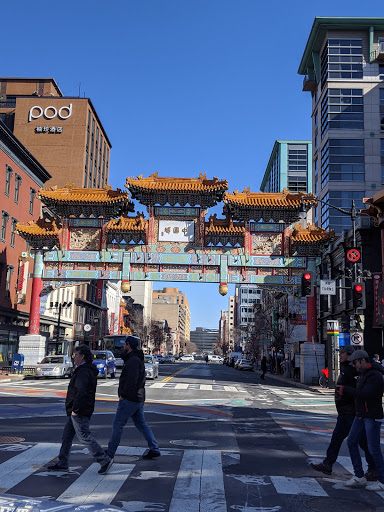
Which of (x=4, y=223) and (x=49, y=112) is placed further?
(x=49, y=112)

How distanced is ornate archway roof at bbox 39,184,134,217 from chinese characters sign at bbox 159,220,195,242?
3.20m

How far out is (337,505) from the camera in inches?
243

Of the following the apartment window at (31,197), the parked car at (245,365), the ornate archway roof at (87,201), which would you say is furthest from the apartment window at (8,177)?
the parked car at (245,365)

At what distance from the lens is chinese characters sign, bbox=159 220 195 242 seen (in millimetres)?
35688

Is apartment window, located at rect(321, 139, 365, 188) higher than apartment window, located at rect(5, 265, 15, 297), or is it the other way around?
apartment window, located at rect(321, 139, 365, 188)

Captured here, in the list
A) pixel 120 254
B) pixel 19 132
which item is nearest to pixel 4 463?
pixel 120 254

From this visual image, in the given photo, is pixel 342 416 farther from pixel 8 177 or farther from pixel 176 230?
pixel 8 177

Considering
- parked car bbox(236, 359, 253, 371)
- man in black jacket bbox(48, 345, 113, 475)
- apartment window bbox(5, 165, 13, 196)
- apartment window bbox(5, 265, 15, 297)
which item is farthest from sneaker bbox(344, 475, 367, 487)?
parked car bbox(236, 359, 253, 371)

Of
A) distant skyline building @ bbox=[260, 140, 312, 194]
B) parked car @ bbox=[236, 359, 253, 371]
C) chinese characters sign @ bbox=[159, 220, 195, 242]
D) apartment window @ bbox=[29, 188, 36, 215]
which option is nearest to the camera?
chinese characters sign @ bbox=[159, 220, 195, 242]

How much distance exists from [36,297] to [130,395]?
29.2 m

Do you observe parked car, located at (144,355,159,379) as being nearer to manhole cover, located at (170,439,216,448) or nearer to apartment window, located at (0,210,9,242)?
apartment window, located at (0,210,9,242)

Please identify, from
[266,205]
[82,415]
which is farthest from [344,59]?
[82,415]

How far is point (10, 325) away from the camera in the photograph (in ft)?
139

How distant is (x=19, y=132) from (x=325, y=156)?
→ 42063mm
